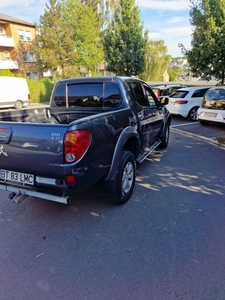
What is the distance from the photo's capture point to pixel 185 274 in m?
2.06

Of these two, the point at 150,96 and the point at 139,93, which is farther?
the point at 150,96

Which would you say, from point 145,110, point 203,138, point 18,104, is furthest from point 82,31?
point 145,110

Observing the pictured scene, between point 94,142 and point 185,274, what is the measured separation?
173 cm

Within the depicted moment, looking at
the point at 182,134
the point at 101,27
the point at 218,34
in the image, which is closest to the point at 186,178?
the point at 182,134

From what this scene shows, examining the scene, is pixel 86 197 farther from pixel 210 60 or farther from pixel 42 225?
pixel 210 60

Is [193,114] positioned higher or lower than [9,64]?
lower

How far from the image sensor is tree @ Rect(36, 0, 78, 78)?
2485cm

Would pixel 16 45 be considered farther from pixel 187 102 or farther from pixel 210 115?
pixel 210 115

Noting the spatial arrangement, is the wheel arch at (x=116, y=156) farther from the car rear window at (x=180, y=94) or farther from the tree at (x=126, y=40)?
the tree at (x=126, y=40)

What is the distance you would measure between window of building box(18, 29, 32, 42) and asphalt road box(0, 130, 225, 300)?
3268 cm

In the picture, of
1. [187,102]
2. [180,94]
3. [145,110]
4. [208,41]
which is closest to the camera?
[145,110]

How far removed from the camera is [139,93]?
4.16 meters

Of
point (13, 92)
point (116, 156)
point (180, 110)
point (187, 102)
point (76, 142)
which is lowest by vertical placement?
point (116, 156)

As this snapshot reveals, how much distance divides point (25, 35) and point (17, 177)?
1345 inches
